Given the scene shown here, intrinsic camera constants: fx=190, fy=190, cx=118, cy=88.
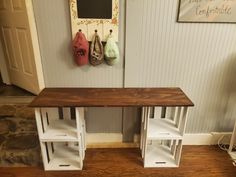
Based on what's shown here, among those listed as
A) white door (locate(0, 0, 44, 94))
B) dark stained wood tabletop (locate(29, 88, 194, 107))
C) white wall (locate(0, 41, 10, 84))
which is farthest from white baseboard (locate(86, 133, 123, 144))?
white wall (locate(0, 41, 10, 84))

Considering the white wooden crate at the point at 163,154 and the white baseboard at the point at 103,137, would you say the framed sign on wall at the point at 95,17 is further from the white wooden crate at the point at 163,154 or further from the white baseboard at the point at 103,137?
the white wooden crate at the point at 163,154

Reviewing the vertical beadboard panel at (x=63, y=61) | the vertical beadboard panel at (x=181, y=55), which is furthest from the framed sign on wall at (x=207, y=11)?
the vertical beadboard panel at (x=63, y=61)

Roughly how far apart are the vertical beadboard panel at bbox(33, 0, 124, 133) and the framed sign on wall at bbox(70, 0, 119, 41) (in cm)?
5

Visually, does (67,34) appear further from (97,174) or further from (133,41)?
(97,174)

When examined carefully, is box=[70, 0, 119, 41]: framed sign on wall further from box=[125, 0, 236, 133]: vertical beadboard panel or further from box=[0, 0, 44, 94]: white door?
box=[0, 0, 44, 94]: white door

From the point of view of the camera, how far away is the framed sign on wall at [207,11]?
1.59m

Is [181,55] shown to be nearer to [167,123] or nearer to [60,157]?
[167,123]

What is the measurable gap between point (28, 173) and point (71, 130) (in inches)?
21.9

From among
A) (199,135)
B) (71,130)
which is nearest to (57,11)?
(71,130)

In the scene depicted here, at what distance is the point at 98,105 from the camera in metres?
1.48

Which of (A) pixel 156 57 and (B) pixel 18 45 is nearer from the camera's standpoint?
(A) pixel 156 57

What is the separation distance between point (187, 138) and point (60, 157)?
135 cm

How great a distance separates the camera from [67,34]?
168cm

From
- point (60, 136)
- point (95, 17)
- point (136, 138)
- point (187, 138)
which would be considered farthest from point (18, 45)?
point (187, 138)
